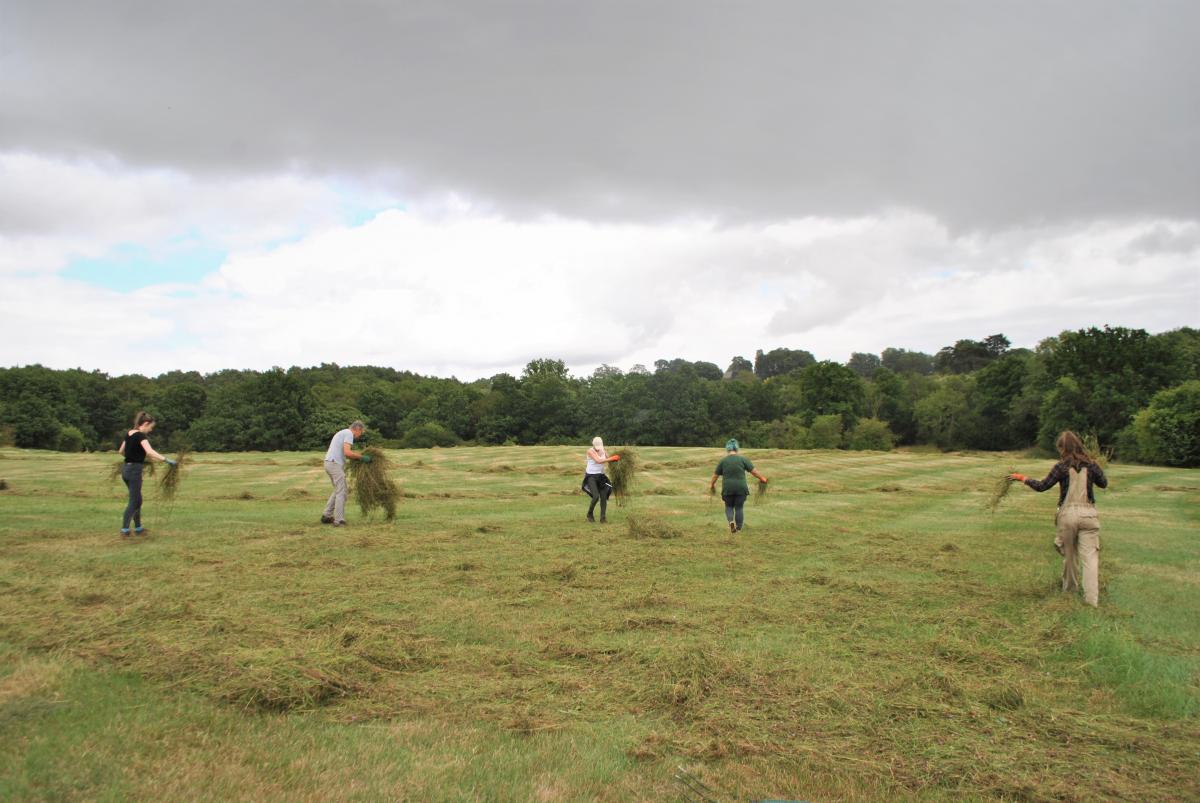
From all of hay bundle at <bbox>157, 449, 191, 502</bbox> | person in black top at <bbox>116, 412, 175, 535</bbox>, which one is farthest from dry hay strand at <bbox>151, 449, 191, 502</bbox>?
person in black top at <bbox>116, 412, 175, 535</bbox>

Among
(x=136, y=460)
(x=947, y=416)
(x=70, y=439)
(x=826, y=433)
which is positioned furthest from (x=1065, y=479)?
(x=947, y=416)

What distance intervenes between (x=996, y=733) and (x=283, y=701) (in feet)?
17.7

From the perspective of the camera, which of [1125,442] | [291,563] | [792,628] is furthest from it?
[1125,442]

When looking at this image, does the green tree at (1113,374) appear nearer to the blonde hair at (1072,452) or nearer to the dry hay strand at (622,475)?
the dry hay strand at (622,475)

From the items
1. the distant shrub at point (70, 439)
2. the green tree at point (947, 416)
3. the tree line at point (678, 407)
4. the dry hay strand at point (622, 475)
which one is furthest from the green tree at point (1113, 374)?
the distant shrub at point (70, 439)

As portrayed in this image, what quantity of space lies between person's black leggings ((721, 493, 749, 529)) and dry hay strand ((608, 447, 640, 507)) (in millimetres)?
3807

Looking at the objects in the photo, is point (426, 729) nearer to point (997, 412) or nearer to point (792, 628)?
point (792, 628)

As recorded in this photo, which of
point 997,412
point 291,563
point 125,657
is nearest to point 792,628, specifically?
point 125,657

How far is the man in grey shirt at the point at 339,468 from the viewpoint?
14.7 metres

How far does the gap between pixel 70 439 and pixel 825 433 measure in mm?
79402

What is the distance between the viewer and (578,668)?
6.34m

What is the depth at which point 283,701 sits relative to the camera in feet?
17.5

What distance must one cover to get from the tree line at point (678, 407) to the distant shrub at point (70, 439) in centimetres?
16

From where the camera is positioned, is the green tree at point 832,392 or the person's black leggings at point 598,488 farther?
the green tree at point 832,392
